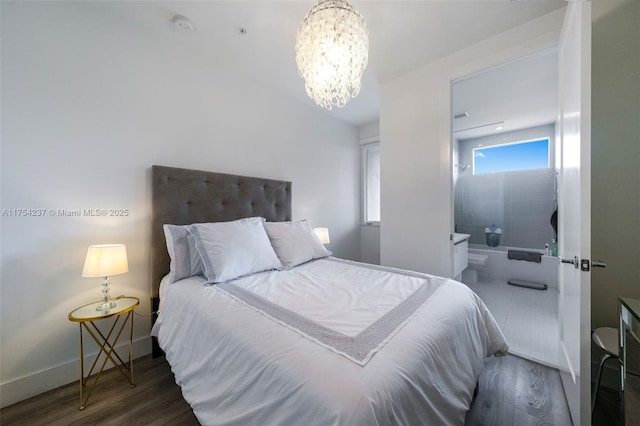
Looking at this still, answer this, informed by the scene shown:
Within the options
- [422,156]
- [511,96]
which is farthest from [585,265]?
[511,96]

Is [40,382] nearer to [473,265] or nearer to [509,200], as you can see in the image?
[473,265]

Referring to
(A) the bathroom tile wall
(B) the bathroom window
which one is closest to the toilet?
(A) the bathroom tile wall

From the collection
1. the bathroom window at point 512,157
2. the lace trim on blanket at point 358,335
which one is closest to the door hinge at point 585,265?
the lace trim on blanket at point 358,335

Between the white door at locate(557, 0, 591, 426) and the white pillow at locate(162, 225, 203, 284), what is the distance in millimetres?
2240

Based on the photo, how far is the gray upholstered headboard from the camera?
6.26 feet

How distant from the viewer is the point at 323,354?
0.83 m

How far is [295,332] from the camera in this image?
97 centimetres

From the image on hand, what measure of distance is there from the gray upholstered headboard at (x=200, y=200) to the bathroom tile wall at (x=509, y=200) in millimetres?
3919

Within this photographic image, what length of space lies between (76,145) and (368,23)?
2337mm

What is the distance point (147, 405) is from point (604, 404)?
2.75m

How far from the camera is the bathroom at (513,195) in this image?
243cm

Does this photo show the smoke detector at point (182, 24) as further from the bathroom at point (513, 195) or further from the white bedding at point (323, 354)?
the bathroom at point (513, 195)

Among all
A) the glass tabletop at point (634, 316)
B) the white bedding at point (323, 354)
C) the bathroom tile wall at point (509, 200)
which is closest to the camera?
the white bedding at point (323, 354)

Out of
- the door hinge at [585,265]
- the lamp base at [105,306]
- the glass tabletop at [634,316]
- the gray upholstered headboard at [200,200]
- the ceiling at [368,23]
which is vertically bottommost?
the lamp base at [105,306]
